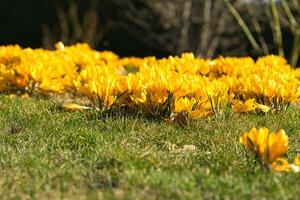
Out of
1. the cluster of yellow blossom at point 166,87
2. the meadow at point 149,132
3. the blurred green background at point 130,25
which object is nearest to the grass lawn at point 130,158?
the meadow at point 149,132

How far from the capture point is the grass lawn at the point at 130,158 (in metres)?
3.24

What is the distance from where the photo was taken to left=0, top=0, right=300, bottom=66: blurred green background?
16422 mm

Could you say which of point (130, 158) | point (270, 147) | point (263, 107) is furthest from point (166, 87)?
point (270, 147)

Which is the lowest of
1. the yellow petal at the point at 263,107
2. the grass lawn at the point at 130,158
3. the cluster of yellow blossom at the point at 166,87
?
the grass lawn at the point at 130,158

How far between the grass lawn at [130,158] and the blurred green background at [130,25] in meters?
10.9

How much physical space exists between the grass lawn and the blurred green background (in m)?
10.9

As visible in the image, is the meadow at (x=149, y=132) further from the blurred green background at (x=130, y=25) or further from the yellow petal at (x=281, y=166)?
the blurred green background at (x=130, y=25)

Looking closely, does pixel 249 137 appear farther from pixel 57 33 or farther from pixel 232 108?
pixel 57 33

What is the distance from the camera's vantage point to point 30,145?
14.3ft

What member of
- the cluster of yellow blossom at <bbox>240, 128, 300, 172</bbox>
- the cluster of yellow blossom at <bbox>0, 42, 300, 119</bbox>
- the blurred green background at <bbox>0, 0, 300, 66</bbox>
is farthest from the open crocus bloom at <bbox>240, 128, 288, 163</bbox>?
the blurred green background at <bbox>0, 0, 300, 66</bbox>

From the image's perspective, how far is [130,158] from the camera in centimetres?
381

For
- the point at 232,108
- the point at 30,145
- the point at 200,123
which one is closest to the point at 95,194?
the point at 30,145

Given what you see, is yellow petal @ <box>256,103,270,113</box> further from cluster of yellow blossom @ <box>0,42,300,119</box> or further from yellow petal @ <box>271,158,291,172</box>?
yellow petal @ <box>271,158,291,172</box>

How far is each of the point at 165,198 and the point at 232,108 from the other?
91.6 inches
